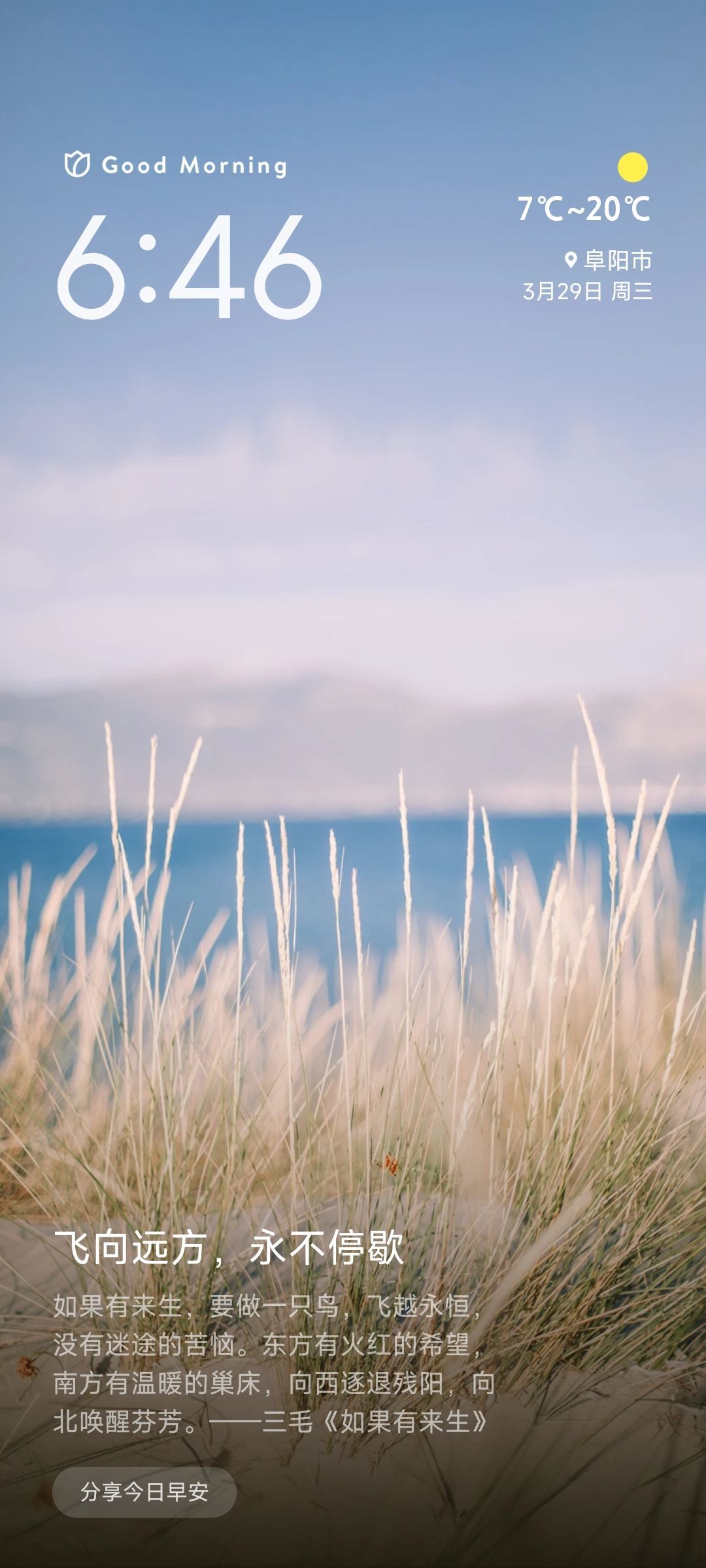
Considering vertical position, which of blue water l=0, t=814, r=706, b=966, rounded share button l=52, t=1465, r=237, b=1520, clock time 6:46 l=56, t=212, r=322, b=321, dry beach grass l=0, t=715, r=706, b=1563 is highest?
clock time 6:46 l=56, t=212, r=322, b=321

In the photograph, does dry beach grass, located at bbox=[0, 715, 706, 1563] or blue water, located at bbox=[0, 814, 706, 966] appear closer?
dry beach grass, located at bbox=[0, 715, 706, 1563]

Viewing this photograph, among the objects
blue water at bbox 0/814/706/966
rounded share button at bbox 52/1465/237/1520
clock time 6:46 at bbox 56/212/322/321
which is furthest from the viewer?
clock time 6:46 at bbox 56/212/322/321

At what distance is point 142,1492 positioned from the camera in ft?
3.87

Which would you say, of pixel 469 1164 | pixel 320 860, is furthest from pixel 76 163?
pixel 469 1164

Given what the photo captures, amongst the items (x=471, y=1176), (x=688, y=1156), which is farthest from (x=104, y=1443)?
(x=688, y=1156)

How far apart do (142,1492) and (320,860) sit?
844mm

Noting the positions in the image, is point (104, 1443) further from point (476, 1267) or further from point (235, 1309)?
point (476, 1267)

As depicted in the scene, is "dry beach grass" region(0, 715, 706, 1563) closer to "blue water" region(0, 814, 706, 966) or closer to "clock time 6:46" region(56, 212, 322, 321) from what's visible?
"blue water" region(0, 814, 706, 966)

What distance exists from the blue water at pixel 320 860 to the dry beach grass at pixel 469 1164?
6 cm

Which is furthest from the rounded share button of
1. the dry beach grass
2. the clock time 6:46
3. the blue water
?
the clock time 6:46

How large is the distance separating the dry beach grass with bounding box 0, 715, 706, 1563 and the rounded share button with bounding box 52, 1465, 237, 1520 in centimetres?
16

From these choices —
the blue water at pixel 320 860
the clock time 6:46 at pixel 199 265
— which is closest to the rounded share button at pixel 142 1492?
the blue water at pixel 320 860

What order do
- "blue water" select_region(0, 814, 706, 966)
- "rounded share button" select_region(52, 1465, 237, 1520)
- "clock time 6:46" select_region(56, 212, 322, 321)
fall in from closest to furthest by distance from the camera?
"rounded share button" select_region(52, 1465, 237, 1520) → "blue water" select_region(0, 814, 706, 966) → "clock time 6:46" select_region(56, 212, 322, 321)

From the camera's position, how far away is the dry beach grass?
3.91 ft
